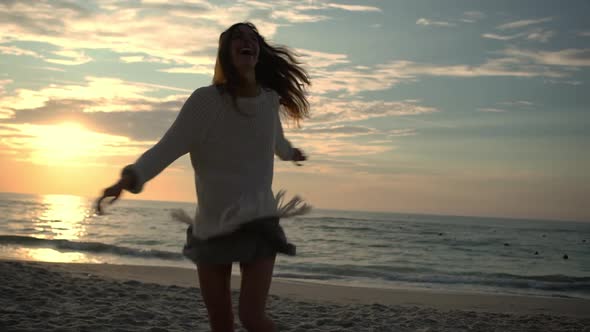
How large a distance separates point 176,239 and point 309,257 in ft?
19.7

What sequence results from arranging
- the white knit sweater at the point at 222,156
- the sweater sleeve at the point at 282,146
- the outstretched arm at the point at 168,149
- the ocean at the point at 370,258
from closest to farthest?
the outstretched arm at the point at 168,149 → the white knit sweater at the point at 222,156 → the sweater sleeve at the point at 282,146 → the ocean at the point at 370,258

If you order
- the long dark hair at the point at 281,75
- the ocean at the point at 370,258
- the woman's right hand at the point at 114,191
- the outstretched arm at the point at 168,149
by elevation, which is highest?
the long dark hair at the point at 281,75

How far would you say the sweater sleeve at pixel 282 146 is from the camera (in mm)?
2789

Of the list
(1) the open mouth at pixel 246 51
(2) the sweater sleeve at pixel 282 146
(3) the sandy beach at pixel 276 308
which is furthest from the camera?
(3) the sandy beach at pixel 276 308

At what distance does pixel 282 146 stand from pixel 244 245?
65 cm

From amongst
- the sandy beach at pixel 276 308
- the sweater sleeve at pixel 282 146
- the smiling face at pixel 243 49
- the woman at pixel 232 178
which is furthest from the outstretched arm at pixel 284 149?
the sandy beach at pixel 276 308

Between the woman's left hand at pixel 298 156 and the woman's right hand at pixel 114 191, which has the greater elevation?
the woman's left hand at pixel 298 156

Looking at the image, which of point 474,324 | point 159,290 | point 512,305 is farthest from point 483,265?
point 159,290

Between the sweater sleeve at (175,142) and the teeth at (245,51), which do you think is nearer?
the sweater sleeve at (175,142)

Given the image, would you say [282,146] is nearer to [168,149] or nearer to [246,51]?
[246,51]

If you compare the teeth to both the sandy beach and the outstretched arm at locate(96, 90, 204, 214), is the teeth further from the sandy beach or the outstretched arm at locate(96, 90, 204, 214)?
the sandy beach

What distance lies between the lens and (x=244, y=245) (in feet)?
7.90

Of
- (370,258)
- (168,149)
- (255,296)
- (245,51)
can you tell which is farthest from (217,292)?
(370,258)

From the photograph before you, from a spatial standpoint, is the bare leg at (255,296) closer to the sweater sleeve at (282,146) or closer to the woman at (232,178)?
the woman at (232,178)
